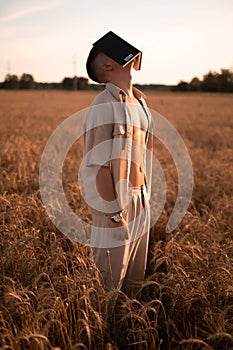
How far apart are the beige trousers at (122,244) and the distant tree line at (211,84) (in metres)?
64.4

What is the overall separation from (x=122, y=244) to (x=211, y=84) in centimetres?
6677

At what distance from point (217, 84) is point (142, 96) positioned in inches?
2593

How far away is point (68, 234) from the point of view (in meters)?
3.20

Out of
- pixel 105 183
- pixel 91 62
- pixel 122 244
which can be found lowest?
pixel 122 244

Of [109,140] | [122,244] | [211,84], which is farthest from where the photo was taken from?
[211,84]

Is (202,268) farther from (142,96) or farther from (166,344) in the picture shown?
(142,96)

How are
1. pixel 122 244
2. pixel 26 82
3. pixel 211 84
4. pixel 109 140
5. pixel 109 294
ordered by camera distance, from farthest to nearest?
pixel 26 82 < pixel 211 84 < pixel 122 244 < pixel 109 140 < pixel 109 294

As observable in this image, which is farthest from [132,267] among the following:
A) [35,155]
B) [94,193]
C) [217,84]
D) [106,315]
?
[217,84]

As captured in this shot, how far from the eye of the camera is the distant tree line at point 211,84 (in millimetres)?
63531

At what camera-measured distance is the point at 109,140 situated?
2.02 m

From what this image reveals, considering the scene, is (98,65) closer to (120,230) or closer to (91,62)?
(91,62)

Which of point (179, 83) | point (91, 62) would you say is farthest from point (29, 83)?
point (91, 62)

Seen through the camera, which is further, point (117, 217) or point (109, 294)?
point (117, 217)

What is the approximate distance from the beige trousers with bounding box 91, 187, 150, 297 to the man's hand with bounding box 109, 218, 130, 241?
60mm
